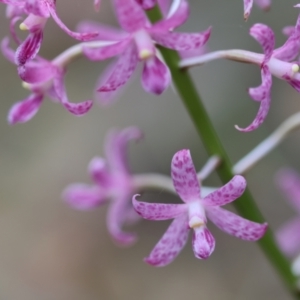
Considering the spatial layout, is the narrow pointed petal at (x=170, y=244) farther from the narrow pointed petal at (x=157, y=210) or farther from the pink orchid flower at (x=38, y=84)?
the pink orchid flower at (x=38, y=84)

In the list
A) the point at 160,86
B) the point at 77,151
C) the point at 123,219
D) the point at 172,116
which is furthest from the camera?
the point at 77,151

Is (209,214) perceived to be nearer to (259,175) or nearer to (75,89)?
(259,175)

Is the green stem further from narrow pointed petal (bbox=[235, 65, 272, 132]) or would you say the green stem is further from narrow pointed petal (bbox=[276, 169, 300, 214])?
narrow pointed petal (bbox=[276, 169, 300, 214])

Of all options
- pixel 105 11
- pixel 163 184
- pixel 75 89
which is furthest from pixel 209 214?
pixel 105 11

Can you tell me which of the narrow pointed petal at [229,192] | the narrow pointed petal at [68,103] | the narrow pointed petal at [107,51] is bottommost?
the narrow pointed petal at [229,192]

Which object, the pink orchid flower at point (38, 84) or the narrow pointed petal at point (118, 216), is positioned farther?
the narrow pointed petal at point (118, 216)

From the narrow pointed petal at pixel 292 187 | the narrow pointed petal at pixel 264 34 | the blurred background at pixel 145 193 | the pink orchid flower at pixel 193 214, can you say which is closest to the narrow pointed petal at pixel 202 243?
the pink orchid flower at pixel 193 214

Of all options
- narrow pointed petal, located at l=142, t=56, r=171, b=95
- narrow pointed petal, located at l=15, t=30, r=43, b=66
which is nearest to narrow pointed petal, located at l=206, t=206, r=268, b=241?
narrow pointed petal, located at l=142, t=56, r=171, b=95
